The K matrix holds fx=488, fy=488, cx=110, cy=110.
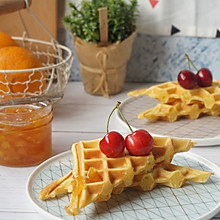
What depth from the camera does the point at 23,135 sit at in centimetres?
101

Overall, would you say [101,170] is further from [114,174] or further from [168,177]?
[168,177]

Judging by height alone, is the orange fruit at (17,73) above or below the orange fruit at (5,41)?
below

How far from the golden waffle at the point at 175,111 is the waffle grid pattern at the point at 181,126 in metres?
0.01

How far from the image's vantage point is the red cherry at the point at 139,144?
858 millimetres

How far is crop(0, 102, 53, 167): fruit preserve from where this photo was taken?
1011 mm

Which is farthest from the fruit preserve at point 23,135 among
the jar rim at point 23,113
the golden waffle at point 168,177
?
the golden waffle at point 168,177

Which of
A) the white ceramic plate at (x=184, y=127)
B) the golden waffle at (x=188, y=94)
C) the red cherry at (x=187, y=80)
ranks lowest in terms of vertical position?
the white ceramic plate at (x=184, y=127)

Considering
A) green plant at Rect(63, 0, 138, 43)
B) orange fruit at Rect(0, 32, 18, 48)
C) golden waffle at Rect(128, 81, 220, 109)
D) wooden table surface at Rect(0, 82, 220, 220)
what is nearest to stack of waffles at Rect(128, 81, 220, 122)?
golden waffle at Rect(128, 81, 220, 109)

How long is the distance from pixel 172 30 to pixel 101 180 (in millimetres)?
886

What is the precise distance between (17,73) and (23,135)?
261 mm

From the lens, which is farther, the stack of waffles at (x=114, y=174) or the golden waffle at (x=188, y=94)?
the golden waffle at (x=188, y=94)

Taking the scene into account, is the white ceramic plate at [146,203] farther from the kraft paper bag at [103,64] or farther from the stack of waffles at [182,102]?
the kraft paper bag at [103,64]

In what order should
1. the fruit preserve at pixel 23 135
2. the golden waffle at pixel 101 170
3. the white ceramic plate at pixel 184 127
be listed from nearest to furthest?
the golden waffle at pixel 101 170 → the fruit preserve at pixel 23 135 → the white ceramic plate at pixel 184 127

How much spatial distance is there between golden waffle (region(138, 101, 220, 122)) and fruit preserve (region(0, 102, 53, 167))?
11.9 inches
